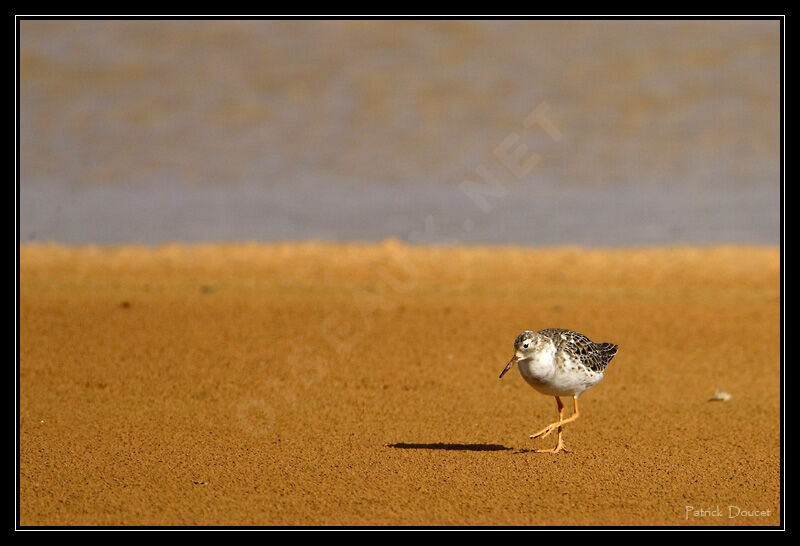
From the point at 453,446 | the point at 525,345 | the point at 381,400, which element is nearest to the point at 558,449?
the point at 453,446

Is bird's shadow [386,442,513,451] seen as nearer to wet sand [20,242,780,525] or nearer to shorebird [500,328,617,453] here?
wet sand [20,242,780,525]

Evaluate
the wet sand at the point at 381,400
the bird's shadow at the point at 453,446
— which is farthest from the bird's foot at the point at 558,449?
the bird's shadow at the point at 453,446

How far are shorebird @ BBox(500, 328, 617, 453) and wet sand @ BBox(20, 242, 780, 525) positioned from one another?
0.63m

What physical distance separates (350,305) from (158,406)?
5.10 meters

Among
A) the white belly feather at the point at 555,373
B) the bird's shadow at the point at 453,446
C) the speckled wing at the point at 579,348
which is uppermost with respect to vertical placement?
the speckled wing at the point at 579,348

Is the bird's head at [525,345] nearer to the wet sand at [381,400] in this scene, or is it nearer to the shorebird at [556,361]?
the shorebird at [556,361]

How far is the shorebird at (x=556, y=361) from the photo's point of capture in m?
5.89

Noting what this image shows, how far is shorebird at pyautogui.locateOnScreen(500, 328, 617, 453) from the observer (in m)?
5.89

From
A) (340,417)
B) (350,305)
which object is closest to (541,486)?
(340,417)

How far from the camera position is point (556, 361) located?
5996 millimetres

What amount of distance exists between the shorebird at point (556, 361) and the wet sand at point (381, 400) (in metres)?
0.63

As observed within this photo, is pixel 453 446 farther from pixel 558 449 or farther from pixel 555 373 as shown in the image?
pixel 555 373

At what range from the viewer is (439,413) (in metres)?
7.94

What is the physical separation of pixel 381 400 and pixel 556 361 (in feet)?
8.86
